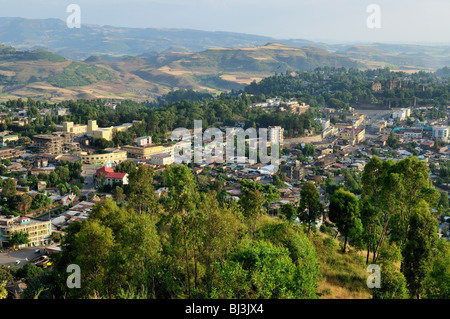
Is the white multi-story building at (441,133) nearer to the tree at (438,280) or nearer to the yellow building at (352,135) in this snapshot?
the yellow building at (352,135)

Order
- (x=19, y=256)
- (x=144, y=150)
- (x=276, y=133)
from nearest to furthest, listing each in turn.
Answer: (x=19, y=256) < (x=144, y=150) < (x=276, y=133)

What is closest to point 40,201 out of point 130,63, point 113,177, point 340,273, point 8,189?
point 8,189

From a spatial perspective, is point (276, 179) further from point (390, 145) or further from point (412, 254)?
point (412, 254)

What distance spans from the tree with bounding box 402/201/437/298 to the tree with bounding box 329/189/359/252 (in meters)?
1.75

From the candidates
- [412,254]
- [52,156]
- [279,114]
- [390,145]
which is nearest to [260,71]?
[279,114]

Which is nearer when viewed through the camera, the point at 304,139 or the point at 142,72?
the point at 304,139

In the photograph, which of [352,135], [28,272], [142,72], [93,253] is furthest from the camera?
[142,72]

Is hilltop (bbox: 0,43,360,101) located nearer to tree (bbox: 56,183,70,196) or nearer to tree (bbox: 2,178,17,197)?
tree (bbox: 56,183,70,196)

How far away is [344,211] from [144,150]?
37.8ft

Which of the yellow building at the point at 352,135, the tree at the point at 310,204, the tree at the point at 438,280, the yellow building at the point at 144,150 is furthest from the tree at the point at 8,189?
the yellow building at the point at 352,135

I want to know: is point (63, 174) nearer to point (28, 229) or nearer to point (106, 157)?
point (106, 157)

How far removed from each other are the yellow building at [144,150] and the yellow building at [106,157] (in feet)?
1.75

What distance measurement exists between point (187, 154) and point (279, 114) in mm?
7015

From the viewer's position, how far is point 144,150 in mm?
16562
